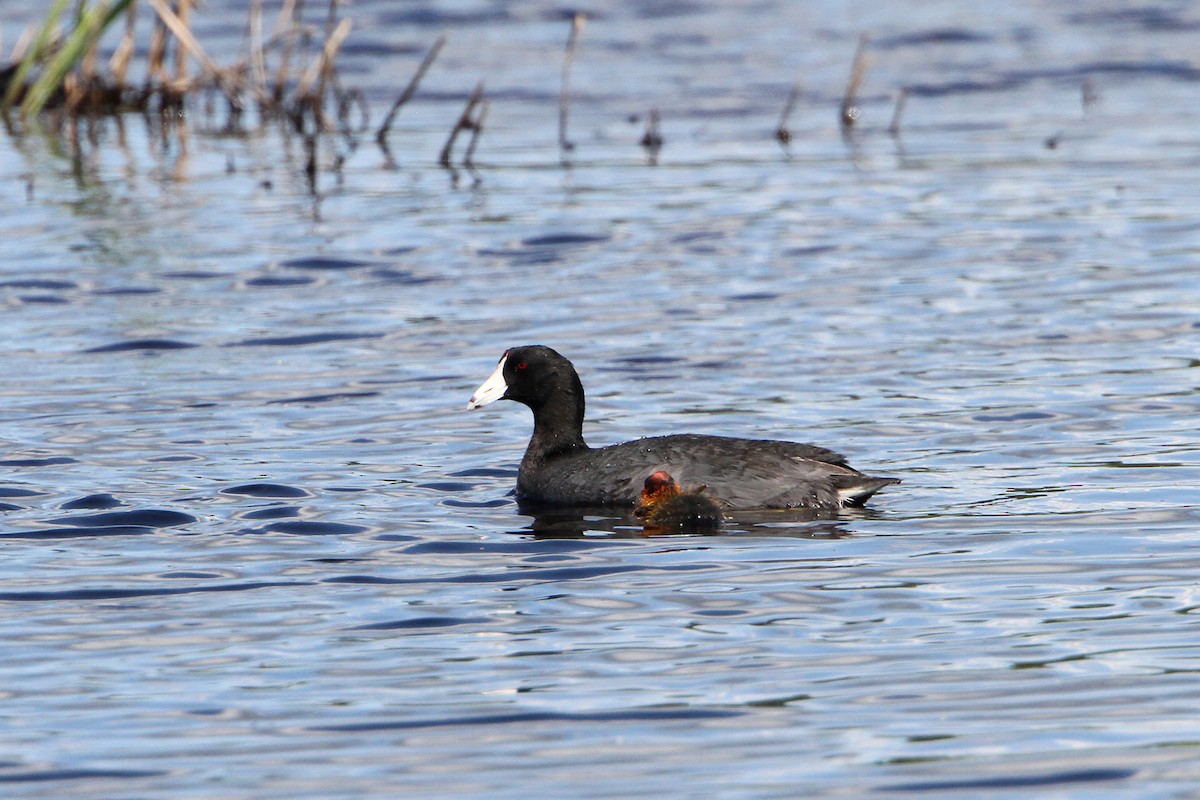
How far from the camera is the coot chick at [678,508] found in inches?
336

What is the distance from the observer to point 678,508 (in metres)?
8.54

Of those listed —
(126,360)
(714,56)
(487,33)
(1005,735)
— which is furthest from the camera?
(487,33)

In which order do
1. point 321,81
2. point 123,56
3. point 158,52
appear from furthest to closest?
point 123,56, point 158,52, point 321,81

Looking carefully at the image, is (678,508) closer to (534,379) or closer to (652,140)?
(534,379)

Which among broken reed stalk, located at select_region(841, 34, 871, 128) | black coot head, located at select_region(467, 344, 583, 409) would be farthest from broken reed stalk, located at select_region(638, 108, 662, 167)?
black coot head, located at select_region(467, 344, 583, 409)

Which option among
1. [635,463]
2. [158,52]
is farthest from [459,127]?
[635,463]

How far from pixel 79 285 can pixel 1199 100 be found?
14.1 metres

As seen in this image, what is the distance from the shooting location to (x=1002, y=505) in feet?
28.1

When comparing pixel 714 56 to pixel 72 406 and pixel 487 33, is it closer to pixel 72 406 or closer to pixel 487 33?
pixel 487 33

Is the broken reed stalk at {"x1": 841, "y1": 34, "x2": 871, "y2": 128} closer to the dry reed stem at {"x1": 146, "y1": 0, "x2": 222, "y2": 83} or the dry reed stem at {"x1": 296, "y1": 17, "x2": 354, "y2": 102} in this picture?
the dry reed stem at {"x1": 296, "y1": 17, "x2": 354, "y2": 102}

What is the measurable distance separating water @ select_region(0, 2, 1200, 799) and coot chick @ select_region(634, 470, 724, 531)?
0.14m

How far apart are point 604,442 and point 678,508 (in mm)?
2153

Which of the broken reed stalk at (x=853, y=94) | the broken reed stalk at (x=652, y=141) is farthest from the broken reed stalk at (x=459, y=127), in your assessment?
the broken reed stalk at (x=853, y=94)

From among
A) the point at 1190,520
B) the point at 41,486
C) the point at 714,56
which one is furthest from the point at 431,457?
the point at 714,56
